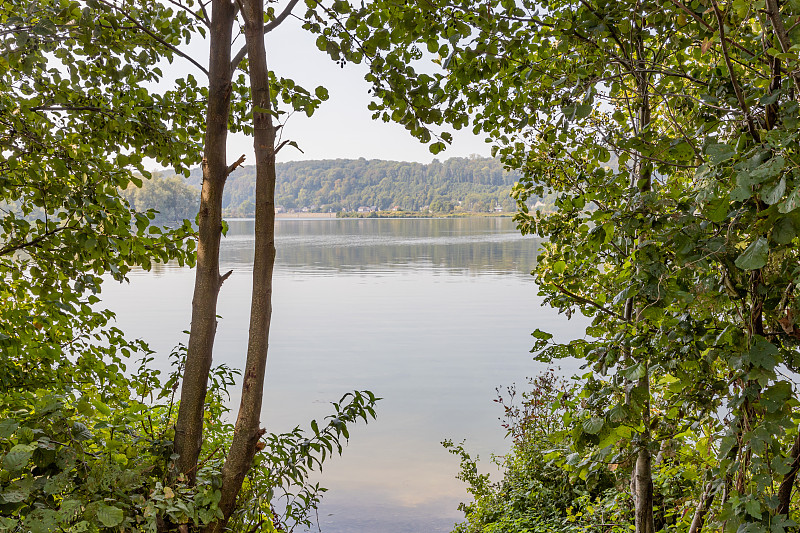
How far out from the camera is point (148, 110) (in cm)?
274

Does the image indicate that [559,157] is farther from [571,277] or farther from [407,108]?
[407,108]

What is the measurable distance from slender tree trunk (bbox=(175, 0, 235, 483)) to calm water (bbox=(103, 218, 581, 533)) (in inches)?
139

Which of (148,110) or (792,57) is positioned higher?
(148,110)

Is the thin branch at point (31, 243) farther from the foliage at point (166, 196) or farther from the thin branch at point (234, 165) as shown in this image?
the foliage at point (166, 196)

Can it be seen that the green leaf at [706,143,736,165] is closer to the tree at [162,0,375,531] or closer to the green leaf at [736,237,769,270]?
the green leaf at [736,237,769,270]

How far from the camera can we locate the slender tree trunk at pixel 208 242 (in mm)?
2197

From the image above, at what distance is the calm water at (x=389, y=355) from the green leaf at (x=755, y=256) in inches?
196

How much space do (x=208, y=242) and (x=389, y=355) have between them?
7.99 m

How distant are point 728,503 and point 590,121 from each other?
231 cm

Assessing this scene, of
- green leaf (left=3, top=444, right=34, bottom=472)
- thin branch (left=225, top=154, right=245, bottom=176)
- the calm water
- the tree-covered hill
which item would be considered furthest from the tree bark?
the tree-covered hill

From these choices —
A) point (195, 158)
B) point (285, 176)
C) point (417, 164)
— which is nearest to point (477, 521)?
point (195, 158)

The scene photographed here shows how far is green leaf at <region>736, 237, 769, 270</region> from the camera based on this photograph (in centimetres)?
96

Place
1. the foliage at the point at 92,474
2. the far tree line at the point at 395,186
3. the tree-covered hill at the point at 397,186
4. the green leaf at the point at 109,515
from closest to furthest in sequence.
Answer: the foliage at the point at 92,474 < the green leaf at the point at 109,515 < the far tree line at the point at 395,186 < the tree-covered hill at the point at 397,186

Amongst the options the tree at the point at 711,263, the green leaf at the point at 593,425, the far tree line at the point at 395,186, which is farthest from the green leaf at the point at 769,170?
the far tree line at the point at 395,186
